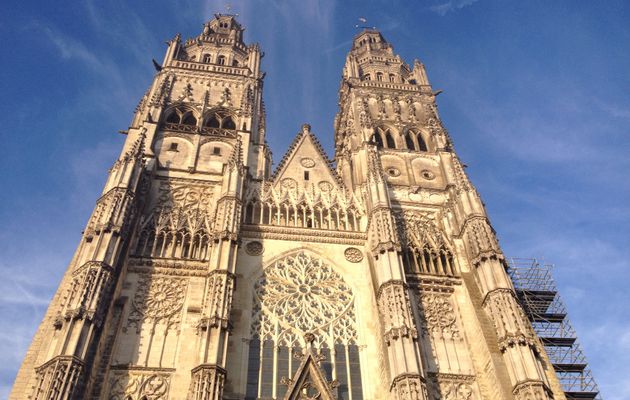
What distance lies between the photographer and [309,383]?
18.8m

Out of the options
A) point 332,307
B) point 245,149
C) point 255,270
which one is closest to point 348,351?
point 332,307

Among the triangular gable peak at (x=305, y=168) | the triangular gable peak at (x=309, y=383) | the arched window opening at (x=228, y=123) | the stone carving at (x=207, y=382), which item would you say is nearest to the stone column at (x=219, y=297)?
the stone carving at (x=207, y=382)


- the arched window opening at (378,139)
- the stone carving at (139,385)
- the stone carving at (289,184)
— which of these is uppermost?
the arched window opening at (378,139)

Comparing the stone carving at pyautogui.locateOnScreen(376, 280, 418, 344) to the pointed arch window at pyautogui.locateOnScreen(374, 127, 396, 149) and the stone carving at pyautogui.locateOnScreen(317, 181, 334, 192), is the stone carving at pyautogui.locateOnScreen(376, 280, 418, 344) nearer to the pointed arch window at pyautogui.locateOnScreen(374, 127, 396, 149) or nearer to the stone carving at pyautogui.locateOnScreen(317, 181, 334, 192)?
the stone carving at pyautogui.locateOnScreen(317, 181, 334, 192)

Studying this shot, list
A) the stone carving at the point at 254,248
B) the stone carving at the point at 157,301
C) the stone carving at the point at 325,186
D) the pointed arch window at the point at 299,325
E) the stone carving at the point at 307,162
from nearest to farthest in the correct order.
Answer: the pointed arch window at the point at 299,325 < the stone carving at the point at 157,301 < the stone carving at the point at 254,248 < the stone carving at the point at 325,186 < the stone carving at the point at 307,162

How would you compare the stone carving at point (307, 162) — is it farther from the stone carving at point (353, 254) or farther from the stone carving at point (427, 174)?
the stone carving at point (353, 254)

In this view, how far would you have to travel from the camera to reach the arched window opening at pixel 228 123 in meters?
31.4

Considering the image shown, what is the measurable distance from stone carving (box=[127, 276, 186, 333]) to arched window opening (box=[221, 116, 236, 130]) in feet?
40.1

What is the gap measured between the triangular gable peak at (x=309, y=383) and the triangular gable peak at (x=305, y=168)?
10.6 metres

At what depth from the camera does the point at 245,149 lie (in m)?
28.5

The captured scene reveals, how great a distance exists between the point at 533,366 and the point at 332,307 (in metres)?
7.72

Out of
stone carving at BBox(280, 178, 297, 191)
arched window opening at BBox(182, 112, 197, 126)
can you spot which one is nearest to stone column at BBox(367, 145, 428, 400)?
stone carving at BBox(280, 178, 297, 191)

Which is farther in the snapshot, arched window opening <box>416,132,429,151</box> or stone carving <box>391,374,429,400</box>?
arched window opening <box>416,132,429,151</box>

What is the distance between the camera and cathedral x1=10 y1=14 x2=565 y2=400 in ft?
59.6
